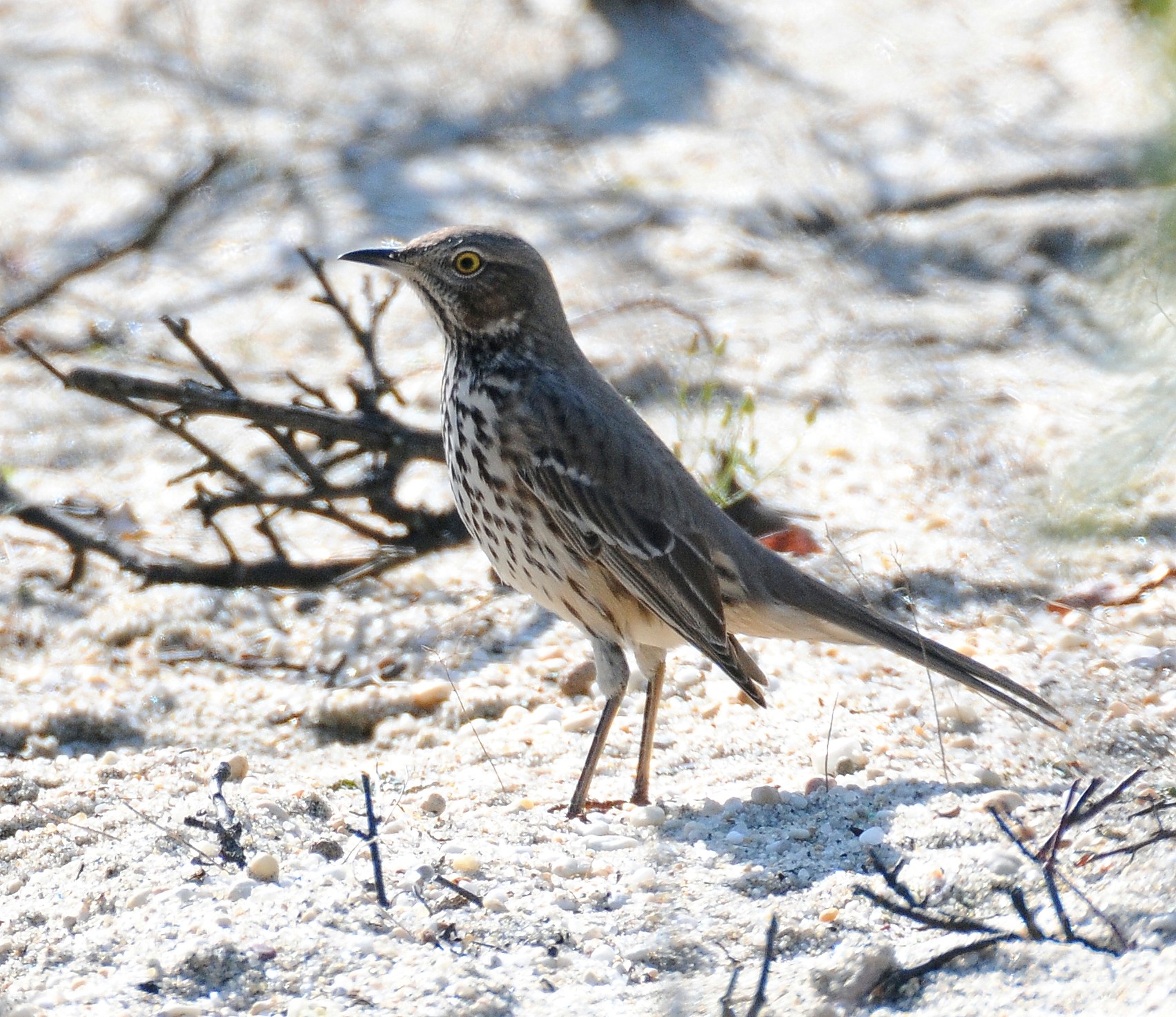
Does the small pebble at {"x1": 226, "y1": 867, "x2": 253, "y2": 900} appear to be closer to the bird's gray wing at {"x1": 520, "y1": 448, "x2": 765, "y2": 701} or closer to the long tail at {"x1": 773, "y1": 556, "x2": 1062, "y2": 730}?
the bird's gray wing at {"x1": 520, "y1": 448, "x2": 765, "y2": 701}

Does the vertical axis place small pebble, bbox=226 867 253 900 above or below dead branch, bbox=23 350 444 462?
below

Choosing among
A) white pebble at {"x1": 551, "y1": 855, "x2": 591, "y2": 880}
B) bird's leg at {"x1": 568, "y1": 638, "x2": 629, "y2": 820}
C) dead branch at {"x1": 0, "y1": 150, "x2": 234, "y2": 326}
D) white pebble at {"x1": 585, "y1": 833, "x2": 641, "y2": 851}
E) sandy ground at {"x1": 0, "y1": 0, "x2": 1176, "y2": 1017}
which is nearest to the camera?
sandy ground at {"x1": 0, "y1": 0, "x2": 1176, "y2": 1017}

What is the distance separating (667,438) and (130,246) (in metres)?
2.52

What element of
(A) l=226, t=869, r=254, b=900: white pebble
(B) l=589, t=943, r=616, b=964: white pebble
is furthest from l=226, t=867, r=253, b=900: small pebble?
(B) l=589, t=943, r=616, b=964: white pebble

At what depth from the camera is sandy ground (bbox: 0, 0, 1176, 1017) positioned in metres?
3.31

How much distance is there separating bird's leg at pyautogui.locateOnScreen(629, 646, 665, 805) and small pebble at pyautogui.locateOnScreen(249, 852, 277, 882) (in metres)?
1.11

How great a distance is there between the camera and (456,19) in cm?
1080

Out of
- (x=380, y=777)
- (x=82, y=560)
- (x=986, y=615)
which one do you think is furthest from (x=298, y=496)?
(x=986, y=615)

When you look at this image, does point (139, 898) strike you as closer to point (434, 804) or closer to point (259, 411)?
point (434, 804)

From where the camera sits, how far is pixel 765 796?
4.12 m

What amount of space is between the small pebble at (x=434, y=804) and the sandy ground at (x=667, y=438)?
2cm

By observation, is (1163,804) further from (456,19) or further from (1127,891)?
(456,19)

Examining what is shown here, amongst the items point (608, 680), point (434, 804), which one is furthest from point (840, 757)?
point (434, 804)

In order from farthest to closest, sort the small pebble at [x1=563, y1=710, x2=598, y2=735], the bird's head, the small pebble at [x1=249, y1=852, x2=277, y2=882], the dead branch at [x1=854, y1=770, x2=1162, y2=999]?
the small pebble at [x1=563, y1=710, x2=598, y2=735] < the bird's head < the small pebble at [x1=249, y1=852, x2=277, y2=882] < the dead branch at [x1=854, y1=770, x2=1162, y2=999]
